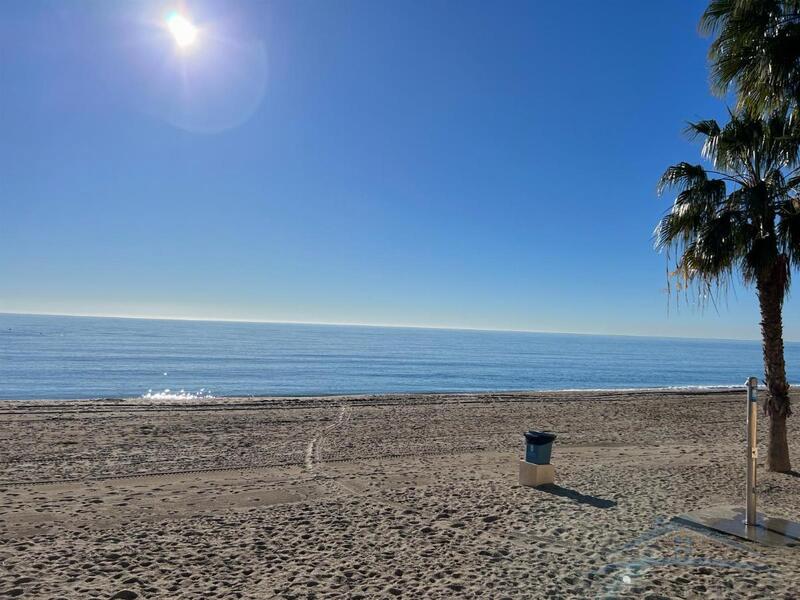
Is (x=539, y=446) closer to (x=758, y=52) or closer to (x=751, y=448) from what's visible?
(x=751, y=448)

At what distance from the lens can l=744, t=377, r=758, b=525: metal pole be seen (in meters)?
5.66

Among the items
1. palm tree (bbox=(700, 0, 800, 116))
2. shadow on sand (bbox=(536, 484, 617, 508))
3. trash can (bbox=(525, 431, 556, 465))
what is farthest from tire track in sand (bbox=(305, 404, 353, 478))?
palm tree (bbox=(700, 0, 800, 116))

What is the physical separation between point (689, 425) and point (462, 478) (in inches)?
395

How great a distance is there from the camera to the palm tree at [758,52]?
6496 mm

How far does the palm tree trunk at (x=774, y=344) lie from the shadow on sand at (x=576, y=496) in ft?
11.4

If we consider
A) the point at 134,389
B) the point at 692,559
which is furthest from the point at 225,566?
the point at 134,389

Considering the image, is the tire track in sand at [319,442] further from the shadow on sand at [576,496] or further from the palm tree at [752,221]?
the palm tree at [752,221]

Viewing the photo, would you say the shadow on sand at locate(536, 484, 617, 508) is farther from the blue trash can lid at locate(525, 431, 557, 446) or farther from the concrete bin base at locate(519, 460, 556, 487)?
the blue trash can lid at locate(525, 431, 557, 446)

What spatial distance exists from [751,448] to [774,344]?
3448 millimetres

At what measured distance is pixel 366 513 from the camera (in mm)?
6652

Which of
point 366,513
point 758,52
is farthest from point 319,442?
point 758,52

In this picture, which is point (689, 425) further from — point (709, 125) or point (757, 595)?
point (757, 595)

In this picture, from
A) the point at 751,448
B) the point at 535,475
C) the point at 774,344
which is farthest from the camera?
the point at 774,344

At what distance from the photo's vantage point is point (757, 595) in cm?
430
